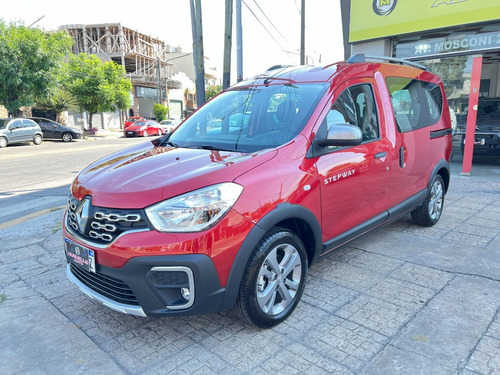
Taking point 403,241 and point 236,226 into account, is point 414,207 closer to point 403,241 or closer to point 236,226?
point 403,241

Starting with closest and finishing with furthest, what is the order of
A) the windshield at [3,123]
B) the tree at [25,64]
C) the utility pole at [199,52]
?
the utility pole at [199,52] < the windshield at [3,123] < the tree at [25,64]

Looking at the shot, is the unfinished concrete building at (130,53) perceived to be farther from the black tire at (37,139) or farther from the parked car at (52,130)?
the black tire at (37,139)

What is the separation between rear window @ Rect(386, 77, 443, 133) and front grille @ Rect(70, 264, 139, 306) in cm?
298

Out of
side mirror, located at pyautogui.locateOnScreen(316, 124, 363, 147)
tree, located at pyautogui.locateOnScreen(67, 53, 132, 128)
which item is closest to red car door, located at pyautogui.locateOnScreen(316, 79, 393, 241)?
side mirror, located at pyautogui.locateOnScreen(316, 124, 363, 147)

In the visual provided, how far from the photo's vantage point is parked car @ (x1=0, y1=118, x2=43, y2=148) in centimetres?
1877

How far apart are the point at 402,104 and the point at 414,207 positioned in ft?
3.81

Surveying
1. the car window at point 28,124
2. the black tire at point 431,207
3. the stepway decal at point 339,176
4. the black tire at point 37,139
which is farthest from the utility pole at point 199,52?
the black tire at point 37,139

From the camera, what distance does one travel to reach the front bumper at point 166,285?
7.02 ft

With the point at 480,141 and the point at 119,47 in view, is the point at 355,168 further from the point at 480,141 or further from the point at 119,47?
the point at 119,47

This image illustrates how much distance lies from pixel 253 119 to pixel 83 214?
1.54m

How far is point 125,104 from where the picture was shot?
3183 centimetres

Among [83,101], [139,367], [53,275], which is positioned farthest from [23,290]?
[83,101]

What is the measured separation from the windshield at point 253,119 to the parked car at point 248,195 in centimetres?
1

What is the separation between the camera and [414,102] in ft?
13.9
